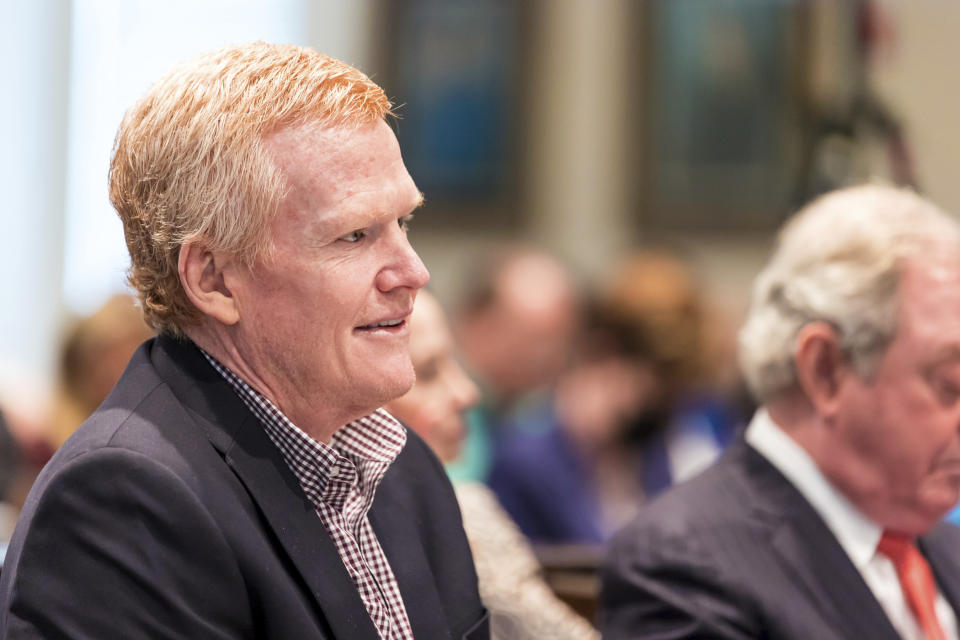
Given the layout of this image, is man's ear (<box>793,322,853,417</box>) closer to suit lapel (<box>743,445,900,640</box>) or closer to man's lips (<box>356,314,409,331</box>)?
suit lapel (<box>743,445,900,640</box>)

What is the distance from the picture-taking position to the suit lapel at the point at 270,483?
1.52m

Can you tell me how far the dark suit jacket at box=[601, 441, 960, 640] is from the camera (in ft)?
6.89

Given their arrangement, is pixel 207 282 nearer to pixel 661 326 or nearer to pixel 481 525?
pixel 481 525

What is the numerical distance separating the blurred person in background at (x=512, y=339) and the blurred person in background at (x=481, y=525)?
7.68ft

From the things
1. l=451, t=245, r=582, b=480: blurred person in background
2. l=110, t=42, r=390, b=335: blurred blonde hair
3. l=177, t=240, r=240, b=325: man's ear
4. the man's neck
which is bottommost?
l=451, t=245, r=582, b=480: blurred person in background

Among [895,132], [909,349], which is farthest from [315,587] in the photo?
[895,132]

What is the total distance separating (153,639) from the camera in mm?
1378

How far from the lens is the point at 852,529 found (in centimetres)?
229

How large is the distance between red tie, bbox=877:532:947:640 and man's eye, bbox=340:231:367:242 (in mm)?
1245

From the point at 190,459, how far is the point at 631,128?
18.7ft

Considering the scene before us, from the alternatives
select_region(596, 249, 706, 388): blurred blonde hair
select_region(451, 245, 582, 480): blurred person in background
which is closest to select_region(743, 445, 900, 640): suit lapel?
select_region(596, 249, 706, 388): blurred blonde hair

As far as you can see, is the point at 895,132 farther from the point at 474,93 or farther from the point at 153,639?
the point at 153,639

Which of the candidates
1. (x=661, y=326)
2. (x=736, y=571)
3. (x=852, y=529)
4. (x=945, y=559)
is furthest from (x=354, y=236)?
(x=661, y=326)

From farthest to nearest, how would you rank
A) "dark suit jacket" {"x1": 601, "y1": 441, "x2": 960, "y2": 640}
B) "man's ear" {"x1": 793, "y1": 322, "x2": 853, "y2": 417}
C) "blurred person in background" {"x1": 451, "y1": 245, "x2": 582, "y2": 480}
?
"blurred person in background" {"x1": 451, "y1": 245, "x2": 582, "y2": 480} → "man's ear" {"x1": 793, "y1": 322, "x2": 853, "y2": 417} → "dark suit jacket" {"x1": 601, "y1": 441, "x2": 960, "y2": 640}
